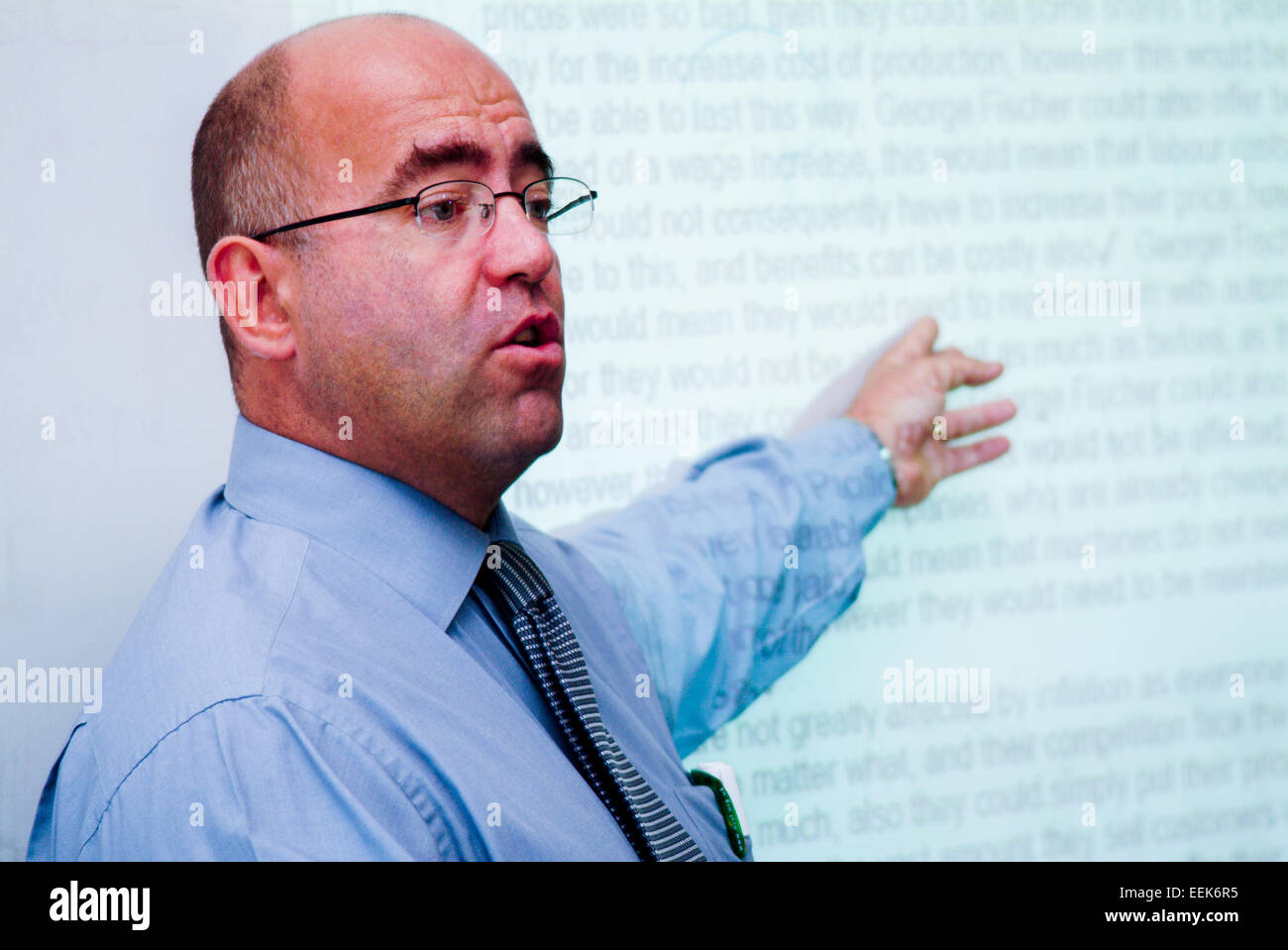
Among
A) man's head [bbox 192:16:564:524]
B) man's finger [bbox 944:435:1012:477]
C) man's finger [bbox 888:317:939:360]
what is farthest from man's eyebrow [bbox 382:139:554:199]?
man's finger [bbox 944:435:1012:477]

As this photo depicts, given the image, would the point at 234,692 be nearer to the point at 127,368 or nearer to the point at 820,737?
the point at 127,368

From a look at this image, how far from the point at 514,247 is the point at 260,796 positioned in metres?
0.42

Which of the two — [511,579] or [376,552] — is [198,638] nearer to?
[376,552]

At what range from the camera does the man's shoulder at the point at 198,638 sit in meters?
0.62

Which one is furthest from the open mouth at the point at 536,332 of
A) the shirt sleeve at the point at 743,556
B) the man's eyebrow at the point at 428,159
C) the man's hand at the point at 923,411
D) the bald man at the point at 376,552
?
the man's hand at the point at 923,411

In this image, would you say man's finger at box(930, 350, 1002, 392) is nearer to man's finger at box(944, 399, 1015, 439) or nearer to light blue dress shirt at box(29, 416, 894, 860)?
man's finger at box(944, 399, 1015, 439)

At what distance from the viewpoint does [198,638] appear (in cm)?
65

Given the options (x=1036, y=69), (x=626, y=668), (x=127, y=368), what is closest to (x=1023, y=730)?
(x=626, y=668)

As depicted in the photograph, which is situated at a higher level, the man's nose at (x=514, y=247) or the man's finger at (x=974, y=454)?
the man's nose at (x=514, y=247)

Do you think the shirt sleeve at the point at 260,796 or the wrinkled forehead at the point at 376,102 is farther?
the wrinkled forehead at the point at 376,102

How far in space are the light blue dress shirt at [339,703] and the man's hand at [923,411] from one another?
0.35m

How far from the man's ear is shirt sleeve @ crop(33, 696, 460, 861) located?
299 millimetres

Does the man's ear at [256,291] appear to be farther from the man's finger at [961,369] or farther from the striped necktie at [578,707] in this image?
the man's finger at [961,369]

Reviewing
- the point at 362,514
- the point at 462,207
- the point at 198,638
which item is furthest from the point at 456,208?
the point at 198,638
